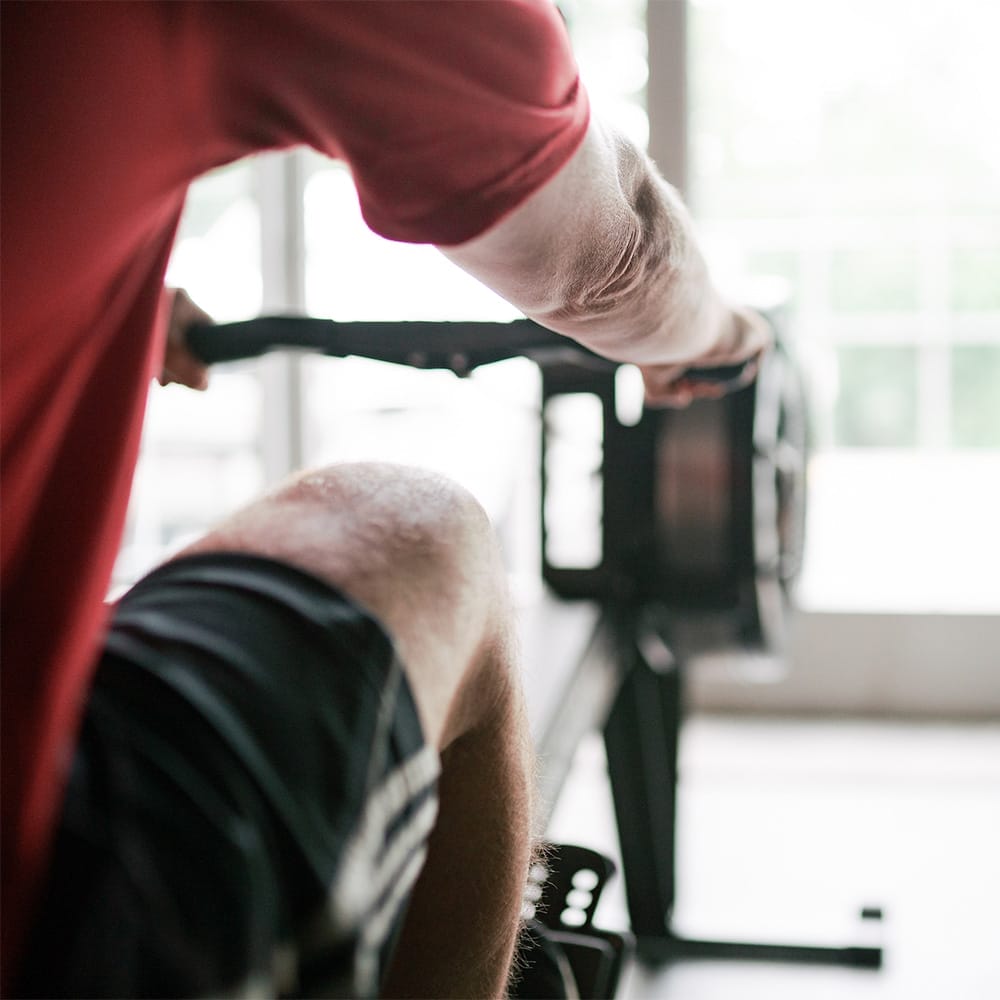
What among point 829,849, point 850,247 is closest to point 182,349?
point 829,849

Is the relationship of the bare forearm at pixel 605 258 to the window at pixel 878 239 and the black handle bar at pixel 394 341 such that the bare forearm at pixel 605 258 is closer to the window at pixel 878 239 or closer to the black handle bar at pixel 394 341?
the black handle bar at pixel 394 341

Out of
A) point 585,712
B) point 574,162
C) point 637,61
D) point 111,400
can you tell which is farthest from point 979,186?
point 111,400

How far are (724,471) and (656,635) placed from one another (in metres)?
0.27

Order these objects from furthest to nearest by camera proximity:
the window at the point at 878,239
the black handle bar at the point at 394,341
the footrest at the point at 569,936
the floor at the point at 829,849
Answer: the window at the point at 878,239
the floor at the point at 829,849
the black handle bar at the point at 394,341
the footrest at the point at 569,936

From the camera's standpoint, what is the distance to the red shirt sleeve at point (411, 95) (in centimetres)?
47

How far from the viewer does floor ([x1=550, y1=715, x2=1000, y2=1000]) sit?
1634 millimetres

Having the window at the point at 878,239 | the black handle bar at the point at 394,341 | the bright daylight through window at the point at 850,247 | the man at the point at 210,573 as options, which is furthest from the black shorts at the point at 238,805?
the window at the point at 878,239

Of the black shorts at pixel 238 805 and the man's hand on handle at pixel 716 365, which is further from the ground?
the man's hand on handle at pixel 716 365

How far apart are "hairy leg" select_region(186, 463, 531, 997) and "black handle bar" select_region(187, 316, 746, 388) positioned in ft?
1.65

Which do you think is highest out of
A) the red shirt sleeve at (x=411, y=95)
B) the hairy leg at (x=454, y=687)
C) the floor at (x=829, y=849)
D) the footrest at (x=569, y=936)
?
the red shirt sleeve at (x=411, y=95)

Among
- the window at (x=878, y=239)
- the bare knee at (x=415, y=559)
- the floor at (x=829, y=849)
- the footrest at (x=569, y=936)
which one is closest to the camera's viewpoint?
the bare knee at (x=415, y=559)

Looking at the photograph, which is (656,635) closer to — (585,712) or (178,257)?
(585,712)

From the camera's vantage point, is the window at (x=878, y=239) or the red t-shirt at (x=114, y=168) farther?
the window at (x=878, y=239)

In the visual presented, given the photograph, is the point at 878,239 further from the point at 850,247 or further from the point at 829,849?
Answer: the point at 829,849
